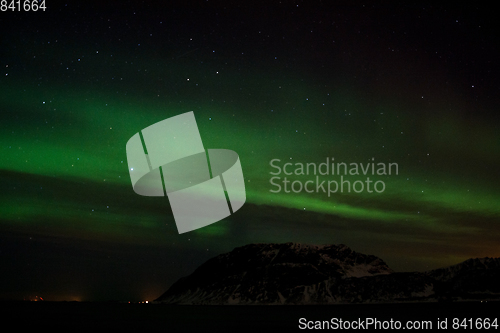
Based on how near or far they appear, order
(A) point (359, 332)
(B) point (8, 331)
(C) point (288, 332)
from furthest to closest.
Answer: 1. (C) point (288, 332)
2. (A) point (359, 332)
3. (B) point (8, 331)

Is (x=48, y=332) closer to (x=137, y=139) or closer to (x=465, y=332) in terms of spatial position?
(x=137, y=139)

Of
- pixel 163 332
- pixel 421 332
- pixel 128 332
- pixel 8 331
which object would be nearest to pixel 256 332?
pixel 163 332

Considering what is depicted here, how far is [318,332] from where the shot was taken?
174ft

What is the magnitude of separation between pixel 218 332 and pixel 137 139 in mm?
44261

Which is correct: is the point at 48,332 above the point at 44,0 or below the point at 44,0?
below

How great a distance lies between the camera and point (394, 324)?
7556 cm

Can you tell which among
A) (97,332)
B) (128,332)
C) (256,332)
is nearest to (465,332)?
(256,332)

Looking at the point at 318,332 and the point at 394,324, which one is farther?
the point at 394,324

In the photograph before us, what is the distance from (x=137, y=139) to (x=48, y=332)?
40162 mm

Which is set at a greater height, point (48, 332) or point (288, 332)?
point (48, 332)

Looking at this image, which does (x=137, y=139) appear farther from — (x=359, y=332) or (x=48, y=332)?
(x=359, y=332)

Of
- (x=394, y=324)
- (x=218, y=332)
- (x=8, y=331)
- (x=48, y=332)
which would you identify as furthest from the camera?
(x=394, y=324)

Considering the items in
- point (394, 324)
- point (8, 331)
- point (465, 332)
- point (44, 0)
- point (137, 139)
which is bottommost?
point (394, 324)

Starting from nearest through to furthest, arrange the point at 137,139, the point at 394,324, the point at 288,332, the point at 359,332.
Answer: the point at 137,139 → the point at 359,332 → the point at 288,332 → the point at 394,324
